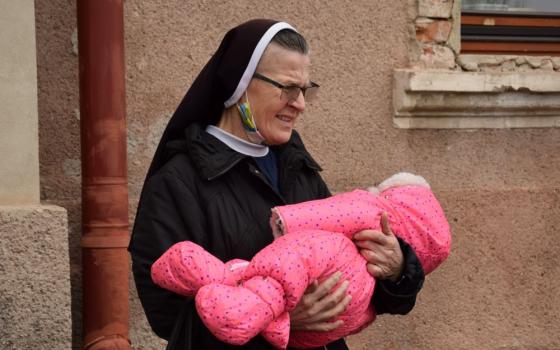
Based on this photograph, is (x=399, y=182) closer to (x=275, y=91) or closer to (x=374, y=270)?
(x=374, y=270)

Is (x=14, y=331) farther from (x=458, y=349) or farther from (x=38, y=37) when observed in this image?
(x=458, y=349)

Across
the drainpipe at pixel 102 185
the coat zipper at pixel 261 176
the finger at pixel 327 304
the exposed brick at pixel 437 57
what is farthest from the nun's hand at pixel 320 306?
the exposed brick at pixel 437 57

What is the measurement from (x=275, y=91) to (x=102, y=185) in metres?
1.58

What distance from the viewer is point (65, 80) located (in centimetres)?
470

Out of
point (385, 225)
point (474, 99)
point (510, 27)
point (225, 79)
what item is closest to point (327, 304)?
point (385, 225)

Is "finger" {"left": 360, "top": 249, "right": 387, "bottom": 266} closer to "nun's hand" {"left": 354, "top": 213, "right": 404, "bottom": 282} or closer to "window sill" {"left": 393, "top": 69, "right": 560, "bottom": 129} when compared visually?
"nun's hand" {"left": 354, "top": 213, "right": 404, "bottom": 282}

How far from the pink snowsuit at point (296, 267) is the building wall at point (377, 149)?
6.16 feet

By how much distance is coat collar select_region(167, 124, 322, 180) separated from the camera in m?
3.12

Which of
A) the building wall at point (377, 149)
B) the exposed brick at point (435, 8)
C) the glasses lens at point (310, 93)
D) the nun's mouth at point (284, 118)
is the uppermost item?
the exposed brick at point (435, 8)

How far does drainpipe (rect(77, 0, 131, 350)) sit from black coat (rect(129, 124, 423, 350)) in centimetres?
137

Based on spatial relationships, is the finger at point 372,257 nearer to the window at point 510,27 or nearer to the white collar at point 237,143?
the white collar at point 237,143

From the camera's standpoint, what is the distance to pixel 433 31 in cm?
576

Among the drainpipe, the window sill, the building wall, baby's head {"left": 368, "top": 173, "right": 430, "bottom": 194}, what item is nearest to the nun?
baby's head {"left": 368, "top": 173, "right": 430, "bottom": 194}

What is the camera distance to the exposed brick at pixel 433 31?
572 cm
